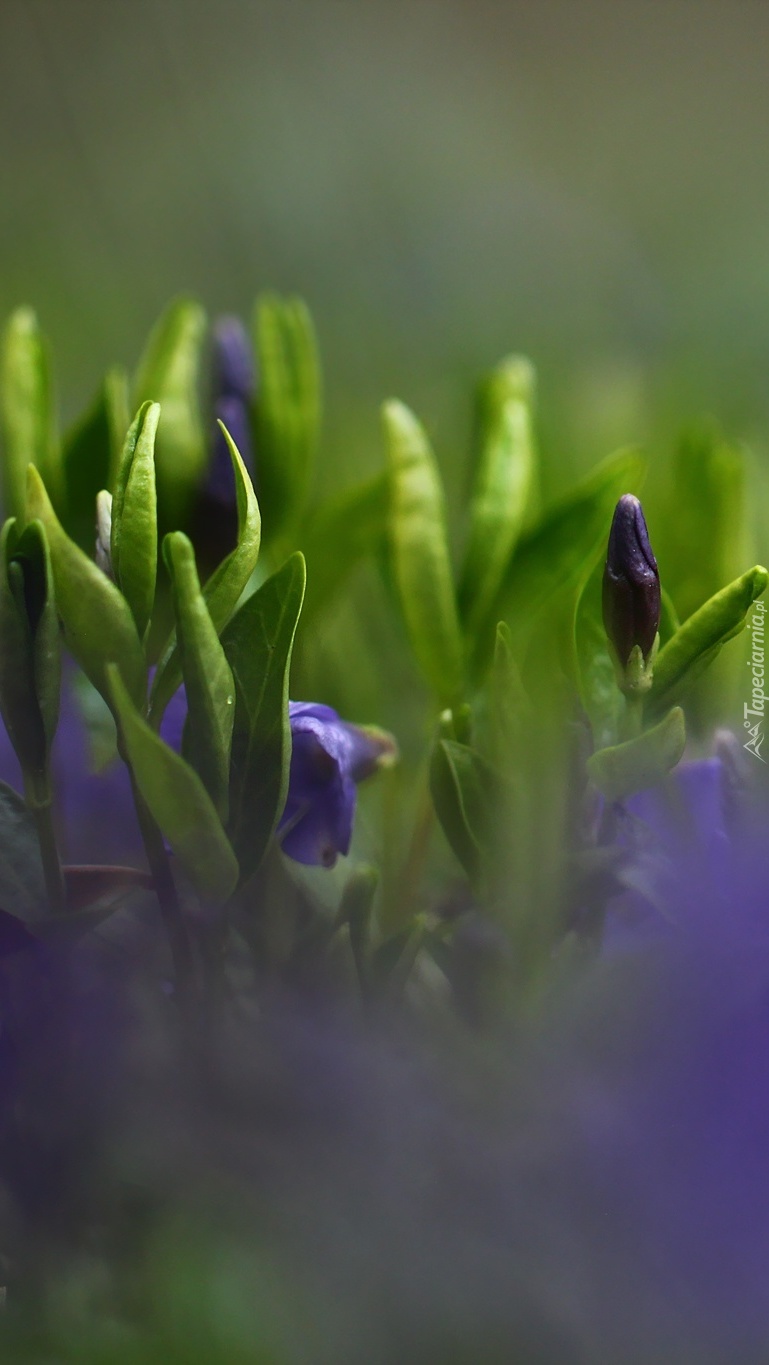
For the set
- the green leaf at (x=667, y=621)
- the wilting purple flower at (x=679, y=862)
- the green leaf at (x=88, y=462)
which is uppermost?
the green leaf at (x=88, y=462)

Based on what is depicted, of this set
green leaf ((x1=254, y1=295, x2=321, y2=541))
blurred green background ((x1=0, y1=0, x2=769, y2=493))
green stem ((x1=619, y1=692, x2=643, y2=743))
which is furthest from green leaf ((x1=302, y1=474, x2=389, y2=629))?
blurred green background ((x1=0, y1=0, x2=769, y2=493))

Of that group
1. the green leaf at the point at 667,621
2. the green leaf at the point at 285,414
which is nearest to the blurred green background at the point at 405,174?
the green leaf at the point at 285,414

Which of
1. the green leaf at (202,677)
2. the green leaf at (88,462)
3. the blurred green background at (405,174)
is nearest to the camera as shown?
the green leaf at (202,677)

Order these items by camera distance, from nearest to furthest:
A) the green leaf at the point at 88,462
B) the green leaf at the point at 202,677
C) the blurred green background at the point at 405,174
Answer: the green leaf at the point at 202,677 → the green leaf at the point at 88,462 → the blurred green background at the point at 405,174

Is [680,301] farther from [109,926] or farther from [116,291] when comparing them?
[109,926]

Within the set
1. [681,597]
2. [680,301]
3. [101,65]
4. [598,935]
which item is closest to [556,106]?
[680,301]

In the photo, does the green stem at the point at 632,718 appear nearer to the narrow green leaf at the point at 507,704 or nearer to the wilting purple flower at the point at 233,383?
the narrow green leaf at the point at 507,704

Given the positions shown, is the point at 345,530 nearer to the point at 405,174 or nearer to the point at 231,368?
the point at 231,368
